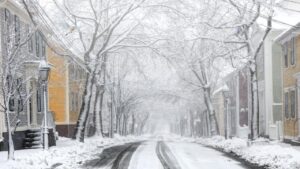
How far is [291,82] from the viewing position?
31250 millimetres

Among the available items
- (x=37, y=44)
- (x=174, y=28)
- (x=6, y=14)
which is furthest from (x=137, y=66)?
(x=6, y=14)

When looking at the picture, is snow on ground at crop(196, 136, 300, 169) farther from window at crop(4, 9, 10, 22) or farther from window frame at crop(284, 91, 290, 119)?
window at crop(4, 9, 10, 22)

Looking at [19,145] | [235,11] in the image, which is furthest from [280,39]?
[19,145]

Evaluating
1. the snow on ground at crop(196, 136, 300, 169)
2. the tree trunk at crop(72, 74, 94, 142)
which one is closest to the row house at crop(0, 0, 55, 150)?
the tree trunk at crop(72, 74, 94, 142)

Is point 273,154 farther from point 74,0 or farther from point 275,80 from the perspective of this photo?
point 275,80

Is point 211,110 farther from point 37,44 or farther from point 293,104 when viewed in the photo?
point 37,44

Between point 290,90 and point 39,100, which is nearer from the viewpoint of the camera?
point 290,90

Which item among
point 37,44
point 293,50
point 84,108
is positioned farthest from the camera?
point 37,44

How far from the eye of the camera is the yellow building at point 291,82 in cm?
2947

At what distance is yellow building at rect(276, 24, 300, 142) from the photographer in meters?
29.5

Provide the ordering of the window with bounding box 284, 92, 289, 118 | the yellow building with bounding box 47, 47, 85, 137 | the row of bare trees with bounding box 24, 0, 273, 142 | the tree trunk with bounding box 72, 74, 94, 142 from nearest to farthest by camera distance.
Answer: the row of bare trees with bounding box 24, 0, 273, 142 < the tree trunk with bounding box 72, 74, 94, 142 < the window with bounding box 284, 92, 289, 118 < the yellow building with bounding box 47, 47, 85, 137

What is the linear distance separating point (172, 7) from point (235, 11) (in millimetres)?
3292

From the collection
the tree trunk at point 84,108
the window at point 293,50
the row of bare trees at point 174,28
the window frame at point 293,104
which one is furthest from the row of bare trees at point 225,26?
the tree trunk at point 84,108

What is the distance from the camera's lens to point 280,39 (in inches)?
1268
